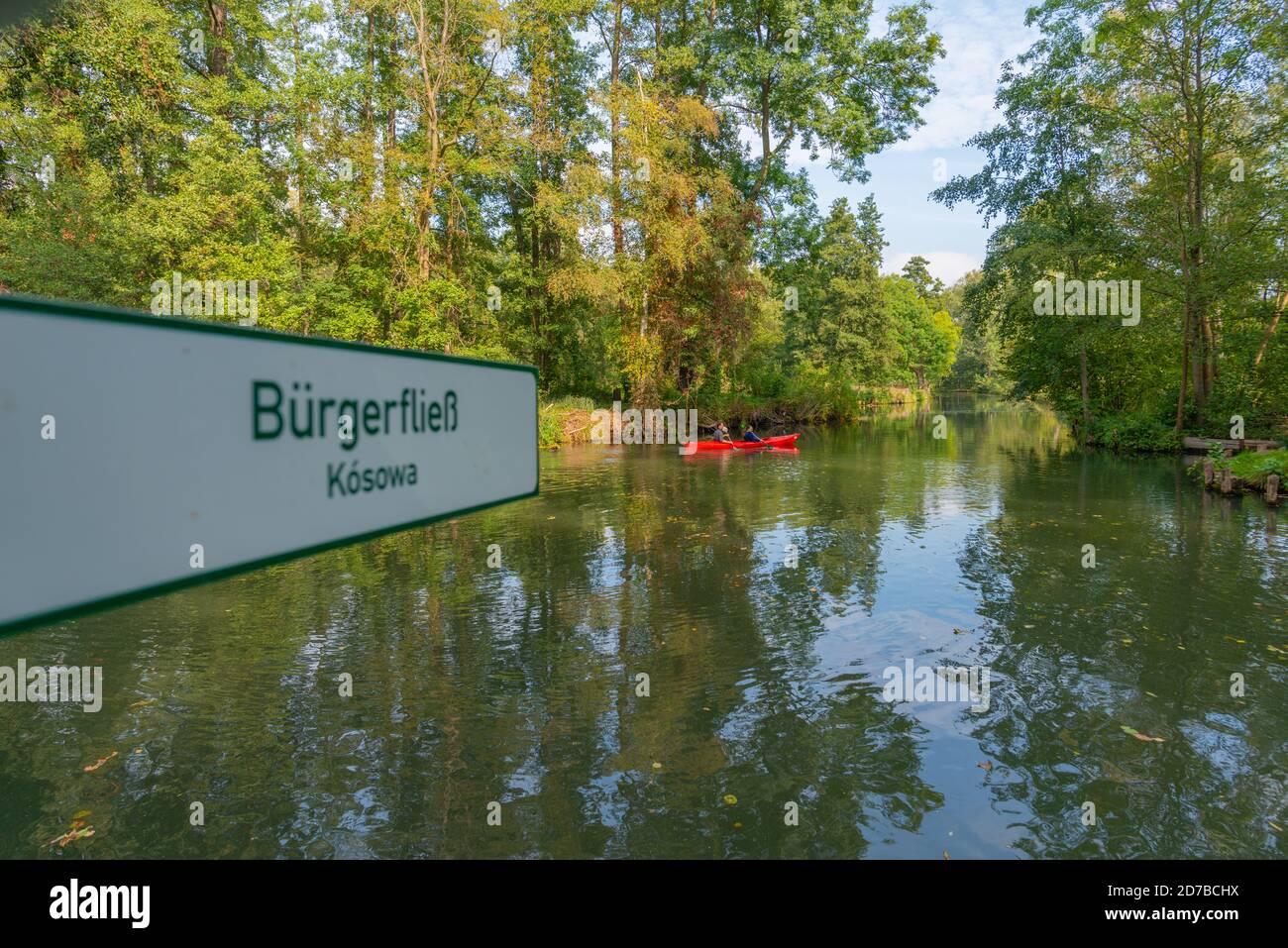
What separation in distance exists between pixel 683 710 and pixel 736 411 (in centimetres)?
3331

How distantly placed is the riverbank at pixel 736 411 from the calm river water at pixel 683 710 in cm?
1701

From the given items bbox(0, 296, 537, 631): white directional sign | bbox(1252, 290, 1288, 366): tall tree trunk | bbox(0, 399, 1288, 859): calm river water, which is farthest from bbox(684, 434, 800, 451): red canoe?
bbox(0, 296, 537, 631): white directional sign

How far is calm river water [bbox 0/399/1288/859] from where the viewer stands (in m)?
4.20

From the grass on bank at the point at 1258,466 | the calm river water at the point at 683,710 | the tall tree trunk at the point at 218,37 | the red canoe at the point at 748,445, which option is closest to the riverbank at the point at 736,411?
the red canoe at the point at 748,445

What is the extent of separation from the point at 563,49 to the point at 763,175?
1162 centimetres

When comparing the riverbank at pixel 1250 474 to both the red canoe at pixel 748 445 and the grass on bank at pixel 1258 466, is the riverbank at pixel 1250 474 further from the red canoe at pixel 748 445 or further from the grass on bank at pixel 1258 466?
the red canoe at pixel 748 445

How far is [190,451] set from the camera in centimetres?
89

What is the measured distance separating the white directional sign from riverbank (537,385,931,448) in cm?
2365

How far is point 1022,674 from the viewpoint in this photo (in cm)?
633

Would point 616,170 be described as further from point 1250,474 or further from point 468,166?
point 1250,474

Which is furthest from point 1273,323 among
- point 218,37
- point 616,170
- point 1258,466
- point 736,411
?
point 218,37

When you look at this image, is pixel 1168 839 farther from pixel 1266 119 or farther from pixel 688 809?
pixel 1266 119

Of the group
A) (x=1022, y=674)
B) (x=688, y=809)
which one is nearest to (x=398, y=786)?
(x=688, y=809)

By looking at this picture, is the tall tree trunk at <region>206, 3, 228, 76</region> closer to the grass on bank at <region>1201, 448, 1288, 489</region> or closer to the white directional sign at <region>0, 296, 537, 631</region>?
the white directional sign at <region>0, 296, 537, 631</region>
